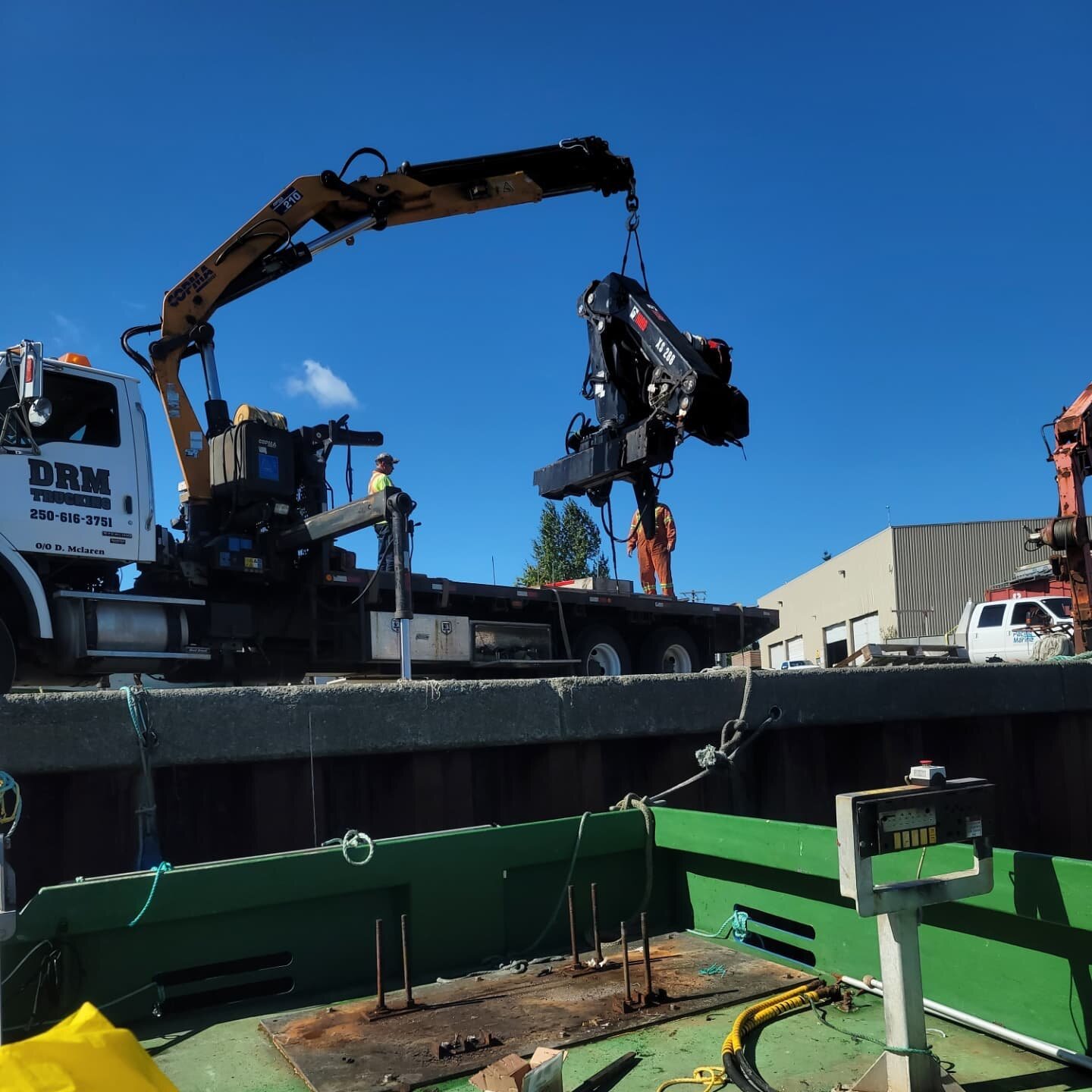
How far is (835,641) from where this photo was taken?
46344 mm

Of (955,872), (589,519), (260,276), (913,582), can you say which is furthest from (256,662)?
(589,519)

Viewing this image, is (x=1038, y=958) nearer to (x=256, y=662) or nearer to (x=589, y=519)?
(x=256, y=662)

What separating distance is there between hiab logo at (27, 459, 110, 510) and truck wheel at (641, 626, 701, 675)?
7.02m

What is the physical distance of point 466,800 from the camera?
16.2 ft

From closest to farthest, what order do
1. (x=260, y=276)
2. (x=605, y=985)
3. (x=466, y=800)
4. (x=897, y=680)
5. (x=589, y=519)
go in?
(x=605, y=985), (x=466, y=800), (x=897, y=680), (x=260, y=276), (x=589, y=519)

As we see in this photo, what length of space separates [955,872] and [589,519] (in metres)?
48.8

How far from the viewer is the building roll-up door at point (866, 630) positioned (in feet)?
141

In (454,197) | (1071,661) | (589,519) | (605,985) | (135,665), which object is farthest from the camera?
Answer: (589,519)

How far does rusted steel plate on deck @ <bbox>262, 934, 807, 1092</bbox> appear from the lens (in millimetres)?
2965

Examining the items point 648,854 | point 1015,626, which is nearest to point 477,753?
point 648,854

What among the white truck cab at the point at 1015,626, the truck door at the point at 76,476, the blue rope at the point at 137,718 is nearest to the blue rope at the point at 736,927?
the blue rope at the point at 137,718

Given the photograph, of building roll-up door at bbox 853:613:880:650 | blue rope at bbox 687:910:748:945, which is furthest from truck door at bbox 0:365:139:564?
building roll-up door at bbox 853:613:880:650

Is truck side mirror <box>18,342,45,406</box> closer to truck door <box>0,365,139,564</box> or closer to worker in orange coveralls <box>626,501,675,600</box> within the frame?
truck door <box>0,365,139,564</box>

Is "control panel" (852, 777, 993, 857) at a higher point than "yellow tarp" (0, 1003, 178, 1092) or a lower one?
higher
